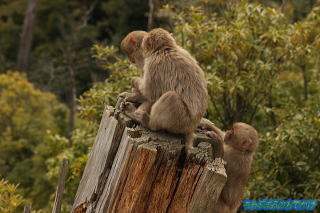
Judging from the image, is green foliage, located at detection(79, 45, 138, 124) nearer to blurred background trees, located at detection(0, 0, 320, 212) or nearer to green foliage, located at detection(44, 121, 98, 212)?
blurred background trees, located at detection(0, 0, 320, 212)

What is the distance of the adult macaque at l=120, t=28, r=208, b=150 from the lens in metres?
4.01

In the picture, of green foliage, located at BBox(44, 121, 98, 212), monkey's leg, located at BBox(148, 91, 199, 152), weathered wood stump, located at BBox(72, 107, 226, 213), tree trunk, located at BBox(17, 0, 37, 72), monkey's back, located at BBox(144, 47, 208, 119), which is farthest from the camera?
tree trunk, located at BBox(17, 0, 37, 72)

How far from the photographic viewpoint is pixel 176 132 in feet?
13.3

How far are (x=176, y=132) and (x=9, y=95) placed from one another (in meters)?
8.66

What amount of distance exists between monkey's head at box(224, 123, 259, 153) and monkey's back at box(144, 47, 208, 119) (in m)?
0.76

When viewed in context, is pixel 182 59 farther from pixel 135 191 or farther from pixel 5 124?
pixel 5 124

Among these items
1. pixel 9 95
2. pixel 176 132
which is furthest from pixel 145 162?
pixel 9 95

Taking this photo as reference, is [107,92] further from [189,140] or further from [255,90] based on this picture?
[189,140]

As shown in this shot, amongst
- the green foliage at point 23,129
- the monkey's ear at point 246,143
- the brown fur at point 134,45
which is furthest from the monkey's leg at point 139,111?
the green foliage at point 23,129

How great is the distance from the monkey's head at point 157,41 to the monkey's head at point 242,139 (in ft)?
3.78

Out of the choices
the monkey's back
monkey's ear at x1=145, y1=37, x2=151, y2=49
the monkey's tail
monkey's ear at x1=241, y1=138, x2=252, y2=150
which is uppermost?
monkey's ear at x1=145, y1=37, x2=151, y2=49

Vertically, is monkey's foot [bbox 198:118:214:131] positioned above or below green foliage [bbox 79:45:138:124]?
above

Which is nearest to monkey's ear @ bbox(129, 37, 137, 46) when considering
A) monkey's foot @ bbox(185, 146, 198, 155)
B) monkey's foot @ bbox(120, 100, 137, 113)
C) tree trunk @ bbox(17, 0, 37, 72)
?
monkey's foot @ bbox(120, 100, 137, 113)

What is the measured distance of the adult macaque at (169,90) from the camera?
4.01 meters
